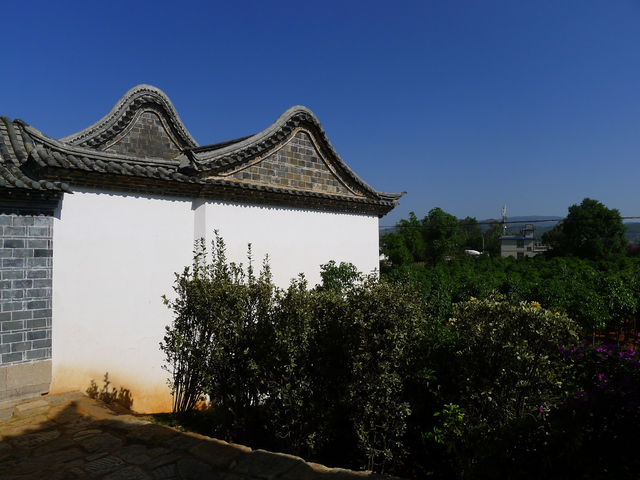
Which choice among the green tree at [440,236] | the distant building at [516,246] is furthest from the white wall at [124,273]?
the distant building at [516,246]

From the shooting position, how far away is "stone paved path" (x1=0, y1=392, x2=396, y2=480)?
3625 mm

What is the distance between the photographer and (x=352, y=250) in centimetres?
1045

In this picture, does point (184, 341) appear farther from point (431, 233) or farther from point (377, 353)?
point (431, 233)

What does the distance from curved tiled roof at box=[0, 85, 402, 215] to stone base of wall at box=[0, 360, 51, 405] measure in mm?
2416

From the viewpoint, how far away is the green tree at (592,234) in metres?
46.6

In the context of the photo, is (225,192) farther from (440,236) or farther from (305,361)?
(440,236)

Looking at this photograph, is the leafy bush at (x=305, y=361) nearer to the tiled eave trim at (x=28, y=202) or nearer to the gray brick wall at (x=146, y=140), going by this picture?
the tiled eave trim at (x=28, y=202)

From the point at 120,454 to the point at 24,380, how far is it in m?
2.62

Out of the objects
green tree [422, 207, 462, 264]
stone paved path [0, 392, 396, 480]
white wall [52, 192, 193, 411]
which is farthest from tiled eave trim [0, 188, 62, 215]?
green tree [422, 207, 462, 264]

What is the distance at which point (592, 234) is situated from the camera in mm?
48188

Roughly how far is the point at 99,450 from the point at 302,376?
7.06ft

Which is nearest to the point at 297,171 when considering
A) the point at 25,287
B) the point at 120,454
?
the point at 25,287

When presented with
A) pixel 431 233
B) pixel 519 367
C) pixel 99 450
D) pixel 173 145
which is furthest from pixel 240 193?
pixel 431 233

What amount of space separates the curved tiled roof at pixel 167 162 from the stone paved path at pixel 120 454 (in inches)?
119
